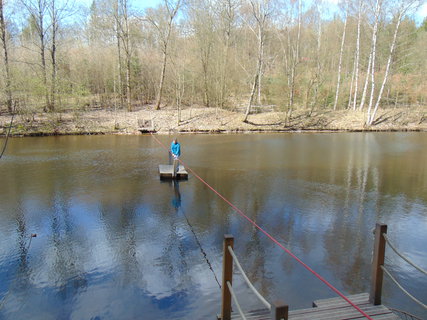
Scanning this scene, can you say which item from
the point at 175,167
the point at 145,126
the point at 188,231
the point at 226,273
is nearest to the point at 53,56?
the point at 145,126

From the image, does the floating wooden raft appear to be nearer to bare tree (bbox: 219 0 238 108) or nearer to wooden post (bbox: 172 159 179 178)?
bare tree (bbox: 219 0 238 108)

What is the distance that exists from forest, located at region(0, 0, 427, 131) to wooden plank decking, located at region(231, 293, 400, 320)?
89.0 ft

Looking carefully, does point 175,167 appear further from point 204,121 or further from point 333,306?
point 204,121

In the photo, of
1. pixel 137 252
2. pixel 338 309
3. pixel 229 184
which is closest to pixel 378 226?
pixel 338 309

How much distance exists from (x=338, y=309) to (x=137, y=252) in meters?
4.10

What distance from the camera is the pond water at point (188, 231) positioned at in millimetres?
5543

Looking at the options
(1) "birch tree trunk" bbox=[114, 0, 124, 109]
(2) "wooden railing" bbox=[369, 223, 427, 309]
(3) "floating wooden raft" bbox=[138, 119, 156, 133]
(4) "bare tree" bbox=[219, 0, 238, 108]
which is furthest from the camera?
(4) "bare tree" bbox=[219, 0, 238, 108]

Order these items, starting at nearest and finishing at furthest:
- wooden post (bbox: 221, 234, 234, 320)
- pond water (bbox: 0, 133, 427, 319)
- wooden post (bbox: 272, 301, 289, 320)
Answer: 1. wooden post (bbox: 272, 301, 289, 320)
2. wooden post (bbox: 221, 234, 234, 320)
3. pond water (bbox: 0, 133, 427, 319)

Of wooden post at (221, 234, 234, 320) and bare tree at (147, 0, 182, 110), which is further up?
bare tree at (147, 0, 182, 110)

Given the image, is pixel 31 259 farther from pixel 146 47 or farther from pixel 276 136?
pixel 146 47

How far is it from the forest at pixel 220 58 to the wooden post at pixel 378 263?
27.0 metres

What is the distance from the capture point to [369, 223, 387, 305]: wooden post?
4.24 metres

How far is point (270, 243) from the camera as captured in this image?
742cm

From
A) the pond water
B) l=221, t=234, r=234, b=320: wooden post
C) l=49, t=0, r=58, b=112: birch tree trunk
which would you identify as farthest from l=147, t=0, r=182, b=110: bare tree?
l=221, t=234, r=234, b=320: wooden post
